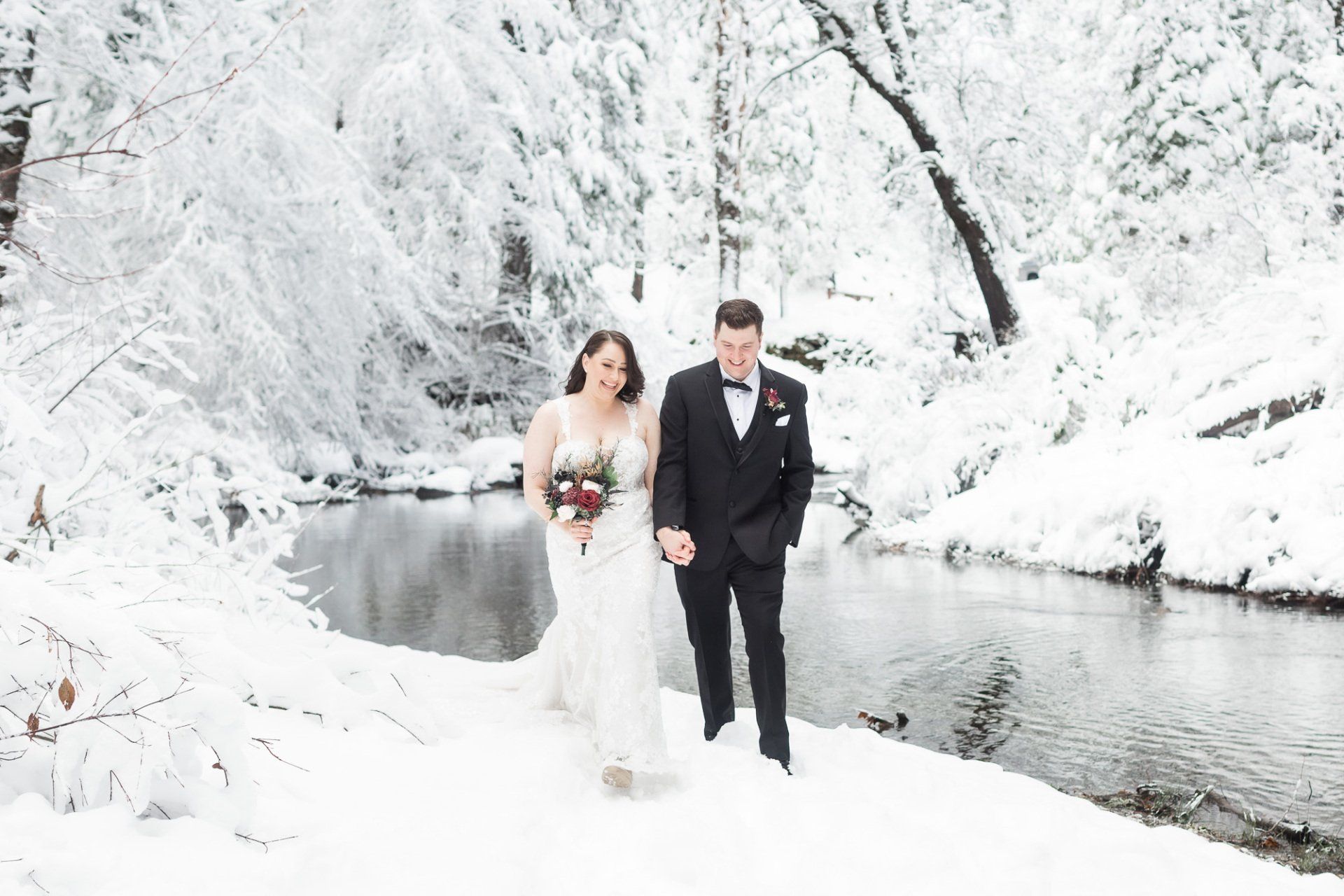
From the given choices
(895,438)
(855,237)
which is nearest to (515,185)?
(895,438)

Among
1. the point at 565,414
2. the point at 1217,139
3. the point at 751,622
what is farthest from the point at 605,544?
the point at 1217,139

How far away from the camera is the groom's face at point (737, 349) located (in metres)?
4.29

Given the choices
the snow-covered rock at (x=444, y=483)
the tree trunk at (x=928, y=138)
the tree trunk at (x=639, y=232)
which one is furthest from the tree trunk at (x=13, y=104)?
the tree trunk at (x=639, y=232)

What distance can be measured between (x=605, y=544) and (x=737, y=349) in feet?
3.26

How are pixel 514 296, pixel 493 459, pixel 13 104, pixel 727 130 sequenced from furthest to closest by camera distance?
pixel 727 130 → pixel 493 459 → pixel 514 296 → pixel 13 104

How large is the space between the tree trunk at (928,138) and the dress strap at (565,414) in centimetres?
1201

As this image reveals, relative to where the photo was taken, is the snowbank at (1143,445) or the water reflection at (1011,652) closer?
the water reflection at (1011,652)

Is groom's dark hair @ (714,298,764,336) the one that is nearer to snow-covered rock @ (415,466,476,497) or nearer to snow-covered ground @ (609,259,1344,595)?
snow-covered ground @ (609,259,1344,595)

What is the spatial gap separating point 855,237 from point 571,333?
85.7 ft

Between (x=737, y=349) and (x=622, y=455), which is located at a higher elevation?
(x=737, y=349)

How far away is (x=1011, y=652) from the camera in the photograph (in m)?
7.96

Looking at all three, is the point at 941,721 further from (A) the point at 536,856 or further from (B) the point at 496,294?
(B) the point at 496,294

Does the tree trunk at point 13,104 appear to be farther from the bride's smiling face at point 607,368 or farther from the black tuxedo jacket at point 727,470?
the black tuxedo jacket at point 727,470

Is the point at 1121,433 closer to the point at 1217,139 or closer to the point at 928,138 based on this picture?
the point at 928,138
